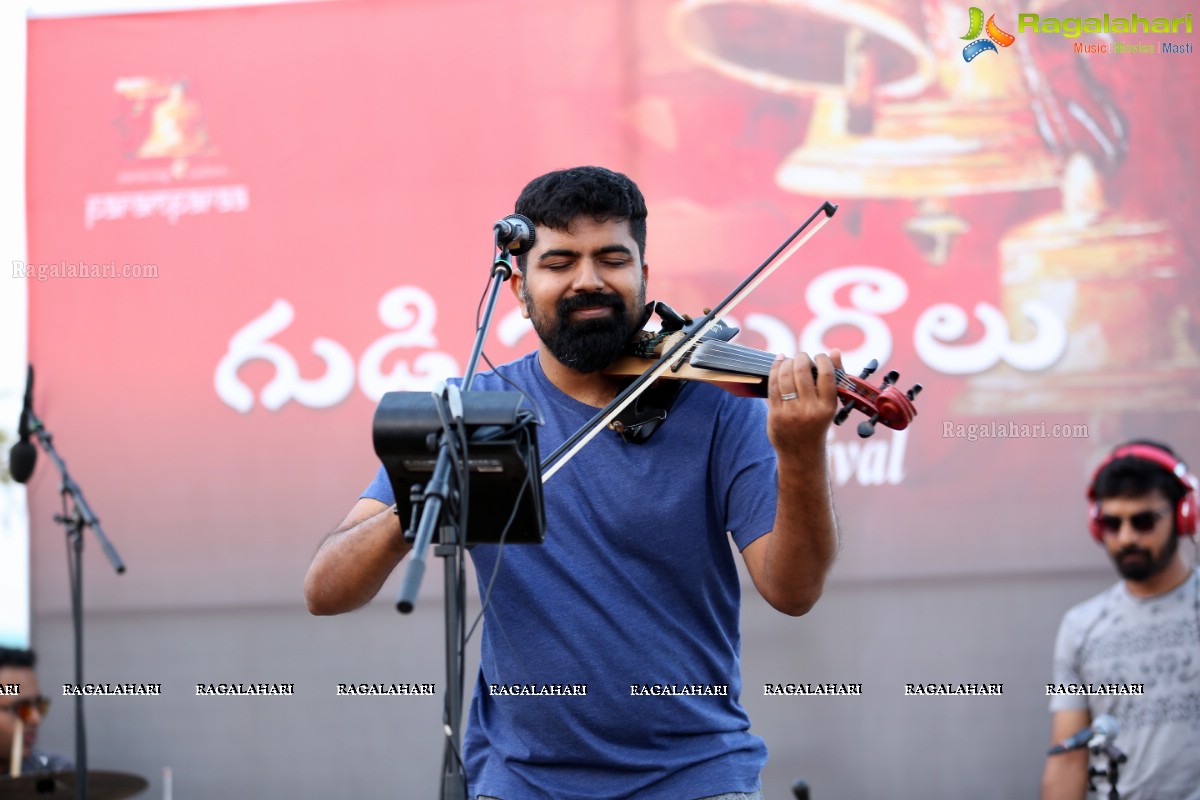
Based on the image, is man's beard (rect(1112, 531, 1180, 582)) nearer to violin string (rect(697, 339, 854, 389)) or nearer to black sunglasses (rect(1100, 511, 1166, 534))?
black sunglasses (rect(1100, 511, 1166, 534))

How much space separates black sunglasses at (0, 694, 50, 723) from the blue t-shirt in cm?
291

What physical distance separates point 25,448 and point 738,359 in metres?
3.33

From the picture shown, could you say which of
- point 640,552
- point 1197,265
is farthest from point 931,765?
point 640,552

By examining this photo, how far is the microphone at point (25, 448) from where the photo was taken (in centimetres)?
487

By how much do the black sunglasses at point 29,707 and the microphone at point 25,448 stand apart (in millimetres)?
830

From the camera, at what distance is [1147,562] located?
4473 millimetres

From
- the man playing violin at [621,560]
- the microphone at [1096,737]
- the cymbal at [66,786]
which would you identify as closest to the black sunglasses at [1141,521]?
the microphone at [1096,737]

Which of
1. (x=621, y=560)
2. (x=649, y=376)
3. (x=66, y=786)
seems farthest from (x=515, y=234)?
(x=66, y=786)

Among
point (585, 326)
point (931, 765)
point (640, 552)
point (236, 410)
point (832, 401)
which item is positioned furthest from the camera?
point (236, 410)

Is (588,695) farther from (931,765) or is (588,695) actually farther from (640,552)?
(931,765)

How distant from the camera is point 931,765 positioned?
493cm

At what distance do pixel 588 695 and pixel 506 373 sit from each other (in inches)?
27.9

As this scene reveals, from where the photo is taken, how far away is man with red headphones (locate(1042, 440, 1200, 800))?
4.29 m

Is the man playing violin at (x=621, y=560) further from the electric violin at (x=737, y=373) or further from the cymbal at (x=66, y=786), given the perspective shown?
the cymbal at (x=66, y=786)
